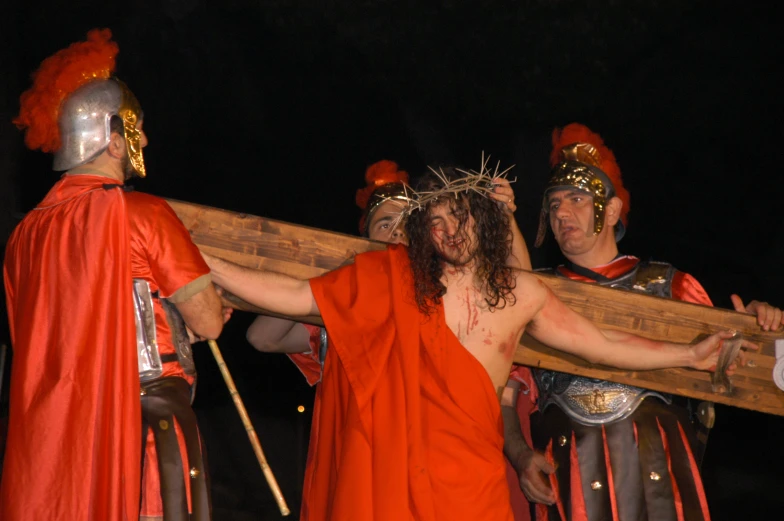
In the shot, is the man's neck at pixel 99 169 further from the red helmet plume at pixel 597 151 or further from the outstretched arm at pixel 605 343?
the red helmet plume at pixel 597 151

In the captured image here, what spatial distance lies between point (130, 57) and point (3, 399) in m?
1.89

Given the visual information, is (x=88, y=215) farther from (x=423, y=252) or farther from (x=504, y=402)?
(x=504, y=402)

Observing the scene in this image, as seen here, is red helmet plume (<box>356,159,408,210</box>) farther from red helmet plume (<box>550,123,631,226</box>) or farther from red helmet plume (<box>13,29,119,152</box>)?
red helmet plume (<box>13,29,119,152</box>)

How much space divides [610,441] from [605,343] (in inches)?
22.2

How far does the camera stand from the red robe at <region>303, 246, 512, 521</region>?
3.56 meters

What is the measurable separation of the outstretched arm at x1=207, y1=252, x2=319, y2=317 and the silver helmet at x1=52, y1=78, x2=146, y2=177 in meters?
0.51

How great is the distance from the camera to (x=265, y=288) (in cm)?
370

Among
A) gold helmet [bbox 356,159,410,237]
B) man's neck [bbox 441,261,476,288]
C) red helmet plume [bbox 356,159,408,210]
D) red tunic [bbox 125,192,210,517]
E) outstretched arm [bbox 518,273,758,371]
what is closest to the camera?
red tunic [bbox 125,192,210,517]

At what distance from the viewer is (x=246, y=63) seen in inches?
243

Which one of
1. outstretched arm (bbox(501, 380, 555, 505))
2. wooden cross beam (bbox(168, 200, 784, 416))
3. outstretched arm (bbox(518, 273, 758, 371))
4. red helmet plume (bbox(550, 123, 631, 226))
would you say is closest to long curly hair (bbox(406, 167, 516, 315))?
outstretched arm (bbox(518, 273, 758, 371))

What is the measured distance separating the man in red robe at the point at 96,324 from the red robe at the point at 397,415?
1.45 feet

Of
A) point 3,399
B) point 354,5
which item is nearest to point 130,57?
point 354,5

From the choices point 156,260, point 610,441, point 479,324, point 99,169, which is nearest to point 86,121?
point 99,169

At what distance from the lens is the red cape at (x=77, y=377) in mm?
3385
